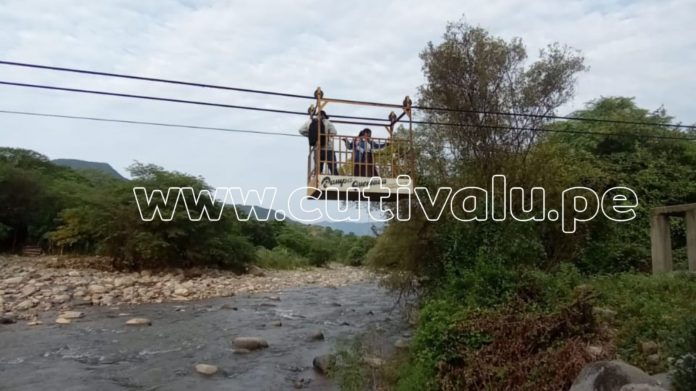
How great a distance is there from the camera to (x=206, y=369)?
10.8 m

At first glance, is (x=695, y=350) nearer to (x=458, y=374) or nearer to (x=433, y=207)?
(x=458, y=374)

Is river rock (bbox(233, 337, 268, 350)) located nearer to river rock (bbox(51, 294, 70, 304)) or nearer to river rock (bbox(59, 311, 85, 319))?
river rock (bbox(59, 311, 85, 319))

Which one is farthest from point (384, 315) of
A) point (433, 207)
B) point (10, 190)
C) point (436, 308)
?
point (10, 190)

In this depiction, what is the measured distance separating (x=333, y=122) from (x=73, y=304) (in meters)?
12.8

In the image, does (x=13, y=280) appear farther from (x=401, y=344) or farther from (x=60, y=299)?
(x=401, y=344)

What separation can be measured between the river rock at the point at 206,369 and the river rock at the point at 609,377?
23.6ft

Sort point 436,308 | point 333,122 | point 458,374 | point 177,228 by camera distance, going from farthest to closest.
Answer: point 177,228 → point 333,122 → point 436,308 → point 458,374

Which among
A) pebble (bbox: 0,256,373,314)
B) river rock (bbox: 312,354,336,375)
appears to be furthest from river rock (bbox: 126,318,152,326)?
river rock (bbox: 312,354,336,375)

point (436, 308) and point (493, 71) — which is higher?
point (493, 71)

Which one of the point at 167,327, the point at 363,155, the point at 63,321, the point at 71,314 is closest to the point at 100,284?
the point at 71,314

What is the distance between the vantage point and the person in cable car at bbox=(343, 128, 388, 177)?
10.3 metres

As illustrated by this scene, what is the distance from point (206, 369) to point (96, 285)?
38.3 feet

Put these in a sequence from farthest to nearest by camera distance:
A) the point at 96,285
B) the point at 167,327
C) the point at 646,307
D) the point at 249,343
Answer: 1. the point at 96,285
2. the point at 167,327
3. the point at 249,343
4. the point at 646,307

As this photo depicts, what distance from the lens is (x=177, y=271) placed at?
81.6 feet
